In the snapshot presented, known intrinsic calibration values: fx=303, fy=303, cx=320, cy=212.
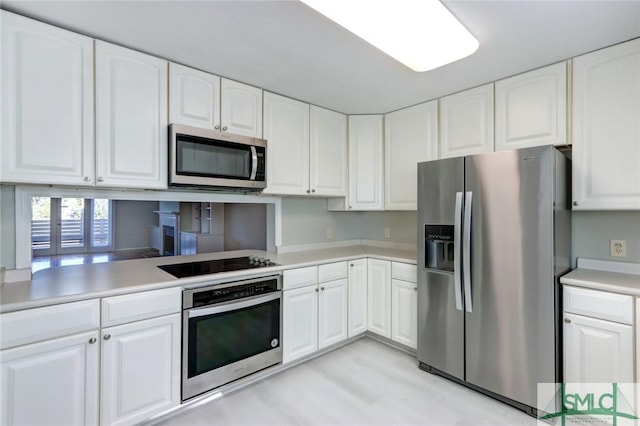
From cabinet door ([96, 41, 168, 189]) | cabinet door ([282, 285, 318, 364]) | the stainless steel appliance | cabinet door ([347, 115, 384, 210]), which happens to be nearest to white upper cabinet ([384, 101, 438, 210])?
cabinet door ([347, 115, 384, 210])

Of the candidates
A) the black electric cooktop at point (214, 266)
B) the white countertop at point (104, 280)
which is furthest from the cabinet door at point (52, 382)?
the black electric cooktop at point (214, 266)

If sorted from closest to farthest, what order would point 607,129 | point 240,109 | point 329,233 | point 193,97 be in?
point 607,129 < point 193,97 < point 240,109 < point 329,233

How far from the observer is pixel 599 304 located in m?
1.71

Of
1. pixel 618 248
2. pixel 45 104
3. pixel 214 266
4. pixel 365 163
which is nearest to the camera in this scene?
pixel 45 104

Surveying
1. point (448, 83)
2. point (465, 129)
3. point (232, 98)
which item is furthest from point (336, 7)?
point (465, 129)

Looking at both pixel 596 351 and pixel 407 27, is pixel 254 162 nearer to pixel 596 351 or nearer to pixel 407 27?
pixel 407 27

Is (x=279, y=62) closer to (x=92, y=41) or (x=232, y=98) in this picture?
(x=232, y=98)

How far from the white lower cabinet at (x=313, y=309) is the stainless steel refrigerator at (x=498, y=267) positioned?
76cm

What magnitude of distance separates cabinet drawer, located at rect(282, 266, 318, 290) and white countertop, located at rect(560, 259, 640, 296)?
1.68m

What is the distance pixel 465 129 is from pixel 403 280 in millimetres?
1385

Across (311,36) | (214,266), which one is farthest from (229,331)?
(311,36)

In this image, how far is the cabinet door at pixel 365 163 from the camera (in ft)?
10.3

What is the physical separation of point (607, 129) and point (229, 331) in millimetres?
2736

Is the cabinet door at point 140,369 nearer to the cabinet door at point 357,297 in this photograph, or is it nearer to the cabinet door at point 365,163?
the cabinet door at point 357,297
